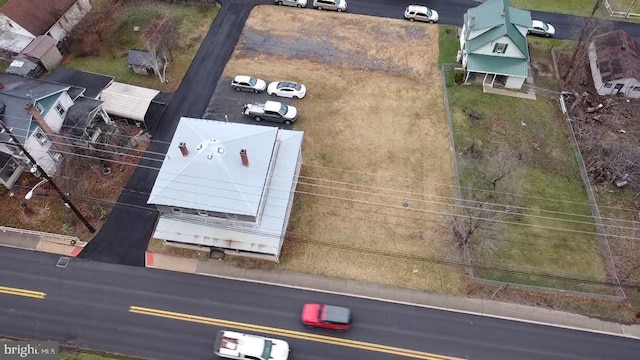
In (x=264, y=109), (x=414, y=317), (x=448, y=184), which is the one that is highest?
(x=264, y=109)

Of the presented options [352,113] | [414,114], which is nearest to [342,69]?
[352,113]

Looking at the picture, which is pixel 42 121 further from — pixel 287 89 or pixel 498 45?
pixel 498 45

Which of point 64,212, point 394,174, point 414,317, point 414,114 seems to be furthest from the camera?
point 414,114

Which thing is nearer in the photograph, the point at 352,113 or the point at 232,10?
the point at 352,113

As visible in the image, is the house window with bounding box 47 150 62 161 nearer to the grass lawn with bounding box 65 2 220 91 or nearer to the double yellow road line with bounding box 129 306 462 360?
the grass lawn with bounding box 65 2 220 91

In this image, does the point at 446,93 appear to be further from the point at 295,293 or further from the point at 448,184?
the point at 295,293

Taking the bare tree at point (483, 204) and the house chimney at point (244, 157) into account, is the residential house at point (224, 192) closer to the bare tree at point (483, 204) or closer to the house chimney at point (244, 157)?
the house chimney at point (244, 157)

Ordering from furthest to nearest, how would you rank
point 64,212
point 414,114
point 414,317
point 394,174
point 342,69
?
point 342,69, point 414,114, point 394,174, point 64,212, point 414,317
